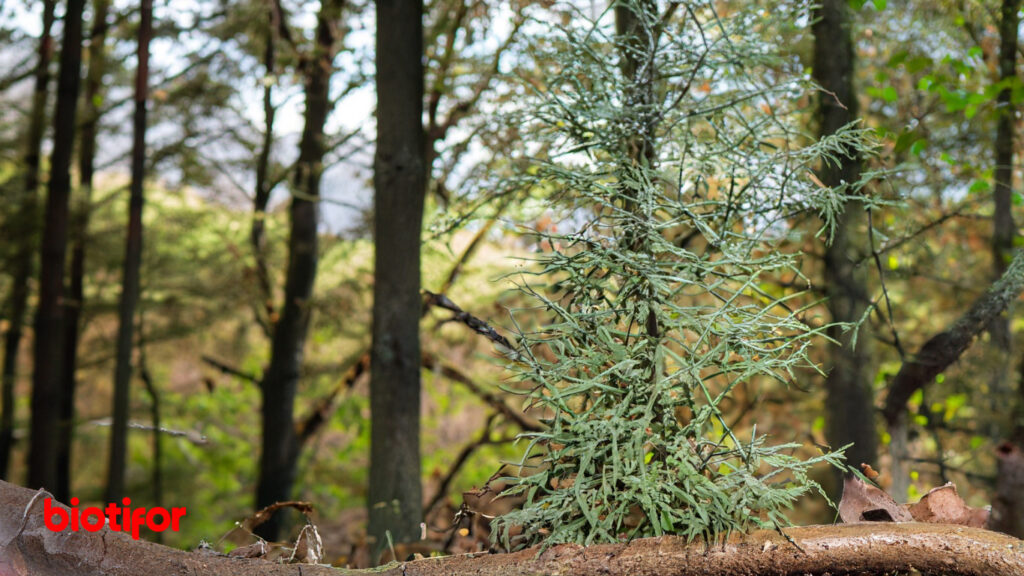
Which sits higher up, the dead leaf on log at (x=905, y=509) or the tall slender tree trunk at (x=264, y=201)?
the tall slender tree trunk at (x=264, y=201)

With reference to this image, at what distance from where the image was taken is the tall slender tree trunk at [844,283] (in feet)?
7.69

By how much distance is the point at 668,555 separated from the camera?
1.24 metres

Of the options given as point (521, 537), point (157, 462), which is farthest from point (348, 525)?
point (521, 537)

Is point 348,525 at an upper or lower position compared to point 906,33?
lower

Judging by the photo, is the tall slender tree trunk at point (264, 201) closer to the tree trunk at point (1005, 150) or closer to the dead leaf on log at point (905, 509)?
the tree trunk at point (1005, 150)

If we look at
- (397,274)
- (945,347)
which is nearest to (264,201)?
(397,274)

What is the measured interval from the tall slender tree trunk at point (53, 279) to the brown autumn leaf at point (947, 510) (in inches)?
245

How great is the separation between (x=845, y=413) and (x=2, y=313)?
925 cm

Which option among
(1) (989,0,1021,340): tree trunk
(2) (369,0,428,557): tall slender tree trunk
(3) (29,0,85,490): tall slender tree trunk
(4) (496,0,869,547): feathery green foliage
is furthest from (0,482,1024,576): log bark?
(3) (29,0,85,490): tall slender tree trunk

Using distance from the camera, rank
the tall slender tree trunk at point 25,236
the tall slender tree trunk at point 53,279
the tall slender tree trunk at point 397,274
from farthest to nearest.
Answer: the tall slender tree trunk at point 25,236, the tall slender tree trunk at point 53,279, the tall slender tree trunk at point 397,274

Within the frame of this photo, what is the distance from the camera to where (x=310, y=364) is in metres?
8.89

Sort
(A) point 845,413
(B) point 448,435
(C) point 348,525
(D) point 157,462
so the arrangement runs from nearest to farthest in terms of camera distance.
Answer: (A) point 845,413, (D) point 157,462, (C) point 348,525, (B) point 448,435

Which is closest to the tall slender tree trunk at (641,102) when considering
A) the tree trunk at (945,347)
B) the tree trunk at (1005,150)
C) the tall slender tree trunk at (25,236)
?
the tree trunk at (945,347)

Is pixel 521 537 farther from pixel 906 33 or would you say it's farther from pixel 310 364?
pixel 310 364
